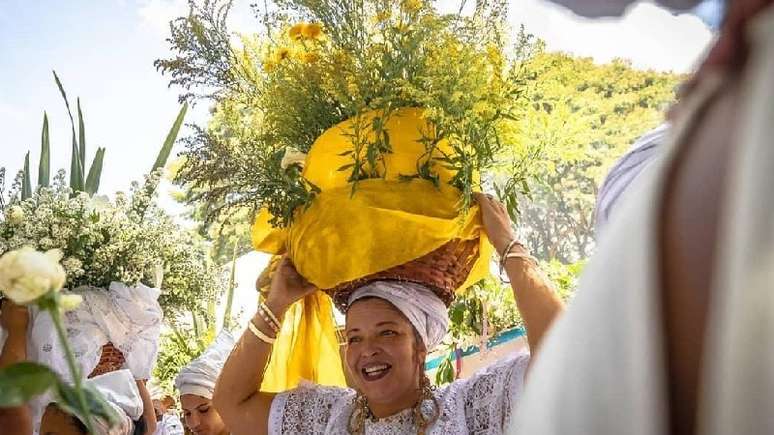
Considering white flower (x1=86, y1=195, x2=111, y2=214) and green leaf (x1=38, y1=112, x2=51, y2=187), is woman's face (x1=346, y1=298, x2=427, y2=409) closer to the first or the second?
white flower (x1=86, y1=195, x2=111, y2=214)

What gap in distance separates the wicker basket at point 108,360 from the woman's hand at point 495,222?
1839 millimetres

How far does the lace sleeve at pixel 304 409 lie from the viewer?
2.84 m

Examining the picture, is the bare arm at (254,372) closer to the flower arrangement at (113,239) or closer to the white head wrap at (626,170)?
the flower arrangement at (113,239)

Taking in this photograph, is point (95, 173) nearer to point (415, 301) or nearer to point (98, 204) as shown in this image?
point (98, 204)

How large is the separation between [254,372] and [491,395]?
846 millimetres

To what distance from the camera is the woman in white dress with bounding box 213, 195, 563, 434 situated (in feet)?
8.34

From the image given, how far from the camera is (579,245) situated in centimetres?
1057

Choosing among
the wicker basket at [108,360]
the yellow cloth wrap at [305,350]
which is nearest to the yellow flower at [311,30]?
the yellow cloth wrap at [305,350]

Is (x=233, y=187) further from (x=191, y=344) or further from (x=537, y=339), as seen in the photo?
(x=191, y=344)

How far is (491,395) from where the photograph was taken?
8.44 ft

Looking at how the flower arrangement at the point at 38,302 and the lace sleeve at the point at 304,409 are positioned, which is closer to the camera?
the flower arrangement at the point at 38,302

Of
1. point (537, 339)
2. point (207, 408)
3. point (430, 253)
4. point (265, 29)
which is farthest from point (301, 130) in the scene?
point (207, 408)

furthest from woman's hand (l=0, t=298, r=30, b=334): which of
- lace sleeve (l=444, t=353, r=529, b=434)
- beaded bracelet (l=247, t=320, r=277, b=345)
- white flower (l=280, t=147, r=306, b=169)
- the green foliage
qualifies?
lace sleeve (l=444, t=353, r=529, b=434)

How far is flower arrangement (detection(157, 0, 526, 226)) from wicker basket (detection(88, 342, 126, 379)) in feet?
3.87
